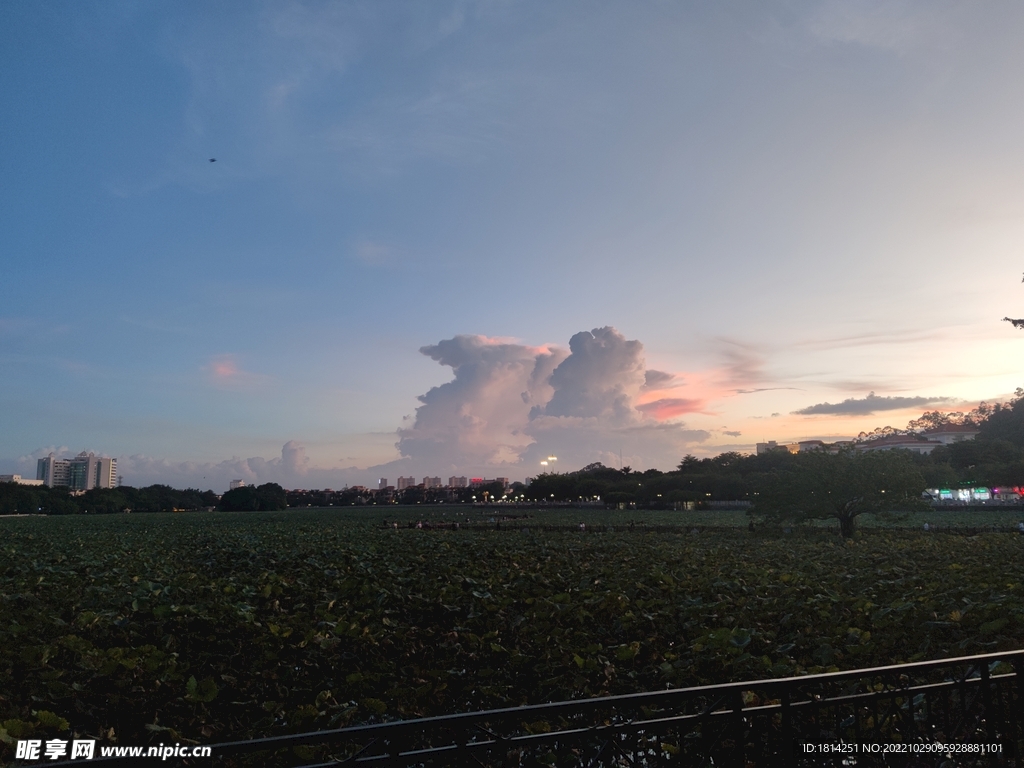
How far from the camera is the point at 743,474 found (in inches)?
4291

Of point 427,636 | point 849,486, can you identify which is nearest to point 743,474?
point 849,486

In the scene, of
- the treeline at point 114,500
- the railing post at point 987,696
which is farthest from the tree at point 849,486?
the treeline at point 114,500

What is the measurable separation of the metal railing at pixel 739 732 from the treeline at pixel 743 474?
195 ft

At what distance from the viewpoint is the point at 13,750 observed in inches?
225

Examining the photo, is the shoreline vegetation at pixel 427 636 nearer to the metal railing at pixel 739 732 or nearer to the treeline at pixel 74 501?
the metal railing at pixel 739 732

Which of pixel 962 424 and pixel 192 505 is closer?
pixel 192 505

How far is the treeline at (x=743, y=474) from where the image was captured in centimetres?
7731

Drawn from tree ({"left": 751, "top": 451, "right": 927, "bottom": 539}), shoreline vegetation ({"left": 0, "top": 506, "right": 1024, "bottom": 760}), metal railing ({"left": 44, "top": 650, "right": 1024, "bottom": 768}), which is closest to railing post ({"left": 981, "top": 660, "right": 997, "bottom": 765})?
metal railing ({"left": 44, "top": 650, "right": 1024, "bottom": 768})

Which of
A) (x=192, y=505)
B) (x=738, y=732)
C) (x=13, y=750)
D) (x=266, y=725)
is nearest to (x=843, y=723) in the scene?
(x=738, y=732)

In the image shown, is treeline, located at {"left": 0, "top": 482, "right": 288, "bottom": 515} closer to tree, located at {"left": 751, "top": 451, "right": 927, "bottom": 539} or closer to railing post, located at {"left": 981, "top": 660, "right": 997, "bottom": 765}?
tree, located at {"left": 751, "top": 451, "right": 927, "bottom": 539}

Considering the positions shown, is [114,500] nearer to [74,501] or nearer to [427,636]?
[74,501]

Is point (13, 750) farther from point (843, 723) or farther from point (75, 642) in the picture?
point (843, 723)

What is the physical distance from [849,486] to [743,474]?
82899mm

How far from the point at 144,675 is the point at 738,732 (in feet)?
24.2
